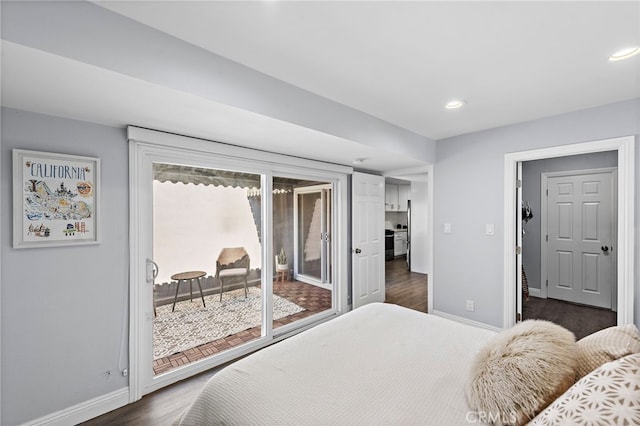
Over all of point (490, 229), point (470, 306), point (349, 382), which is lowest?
point (470, 306)

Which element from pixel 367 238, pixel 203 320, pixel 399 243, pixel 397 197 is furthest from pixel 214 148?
pixel 399 243

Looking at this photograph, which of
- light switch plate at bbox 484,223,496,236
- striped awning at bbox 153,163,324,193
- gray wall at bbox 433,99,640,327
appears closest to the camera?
striped awning at bbox 153,163,324,193

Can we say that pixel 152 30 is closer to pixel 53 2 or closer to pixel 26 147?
pixel 53 2

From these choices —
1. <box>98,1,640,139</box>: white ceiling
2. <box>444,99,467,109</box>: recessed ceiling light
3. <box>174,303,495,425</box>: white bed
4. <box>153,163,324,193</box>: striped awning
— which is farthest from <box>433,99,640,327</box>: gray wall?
<box>153,163,324,193</box>: striped awning

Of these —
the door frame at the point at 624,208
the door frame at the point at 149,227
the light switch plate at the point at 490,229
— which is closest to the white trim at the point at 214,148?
the door frame at the point at 149,227

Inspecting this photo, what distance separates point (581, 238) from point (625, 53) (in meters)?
3.45

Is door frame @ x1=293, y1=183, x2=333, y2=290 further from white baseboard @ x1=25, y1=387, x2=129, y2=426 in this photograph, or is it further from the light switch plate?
white baseboard @ x1=25, y1=387, x2=129, y2=426

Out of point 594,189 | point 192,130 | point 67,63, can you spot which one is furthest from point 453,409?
point 594,189

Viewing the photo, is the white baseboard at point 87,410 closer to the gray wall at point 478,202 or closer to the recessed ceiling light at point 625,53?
the gray wall at point 478,202

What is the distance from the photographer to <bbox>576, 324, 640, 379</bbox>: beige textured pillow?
1047 millimetres

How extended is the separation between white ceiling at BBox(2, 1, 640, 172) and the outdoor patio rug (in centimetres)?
168

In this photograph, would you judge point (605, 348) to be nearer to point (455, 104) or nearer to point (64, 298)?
point (455, 104)

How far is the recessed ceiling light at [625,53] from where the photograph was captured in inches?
66.8

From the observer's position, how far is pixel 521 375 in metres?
1.00
